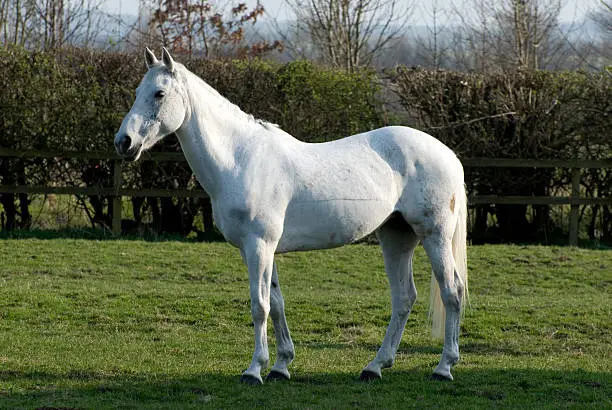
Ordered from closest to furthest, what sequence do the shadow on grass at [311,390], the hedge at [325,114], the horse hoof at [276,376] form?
the shadow on grass at [311,390] < the horse hoof at [276,376] < the hedge at [325,114]

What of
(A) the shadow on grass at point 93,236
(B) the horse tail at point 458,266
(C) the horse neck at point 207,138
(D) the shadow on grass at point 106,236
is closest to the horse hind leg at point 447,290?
(B) the horse tail at point 458,266

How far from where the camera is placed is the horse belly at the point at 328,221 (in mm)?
6859

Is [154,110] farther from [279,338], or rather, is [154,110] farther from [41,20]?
[41,20]

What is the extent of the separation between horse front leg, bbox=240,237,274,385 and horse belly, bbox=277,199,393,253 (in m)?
0.25

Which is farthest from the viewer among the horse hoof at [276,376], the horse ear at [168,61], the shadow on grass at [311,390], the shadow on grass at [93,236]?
the shadow on grass at [93,236]

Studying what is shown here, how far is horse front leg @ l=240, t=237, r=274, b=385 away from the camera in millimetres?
6609

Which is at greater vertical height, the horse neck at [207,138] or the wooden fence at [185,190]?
the horse neck at [207,138]

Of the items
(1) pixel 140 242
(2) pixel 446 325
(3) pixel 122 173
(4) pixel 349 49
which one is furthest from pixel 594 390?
(4) pixel 349 49

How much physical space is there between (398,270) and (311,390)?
1.30 meters

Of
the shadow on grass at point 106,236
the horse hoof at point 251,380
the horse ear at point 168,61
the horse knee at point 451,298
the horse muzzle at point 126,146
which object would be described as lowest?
the shadow on grass at point 106,236

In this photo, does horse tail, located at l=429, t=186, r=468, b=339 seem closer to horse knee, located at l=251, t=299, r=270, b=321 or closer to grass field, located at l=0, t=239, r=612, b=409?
grass field, located at l=0, t=239, r=612, b=409

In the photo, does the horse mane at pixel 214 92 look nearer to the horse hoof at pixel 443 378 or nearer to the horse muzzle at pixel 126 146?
the horse muzzle at pixel 126 146

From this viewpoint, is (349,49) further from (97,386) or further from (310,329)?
(97,386)

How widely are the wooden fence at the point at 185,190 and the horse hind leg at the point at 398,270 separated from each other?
8.52 m
